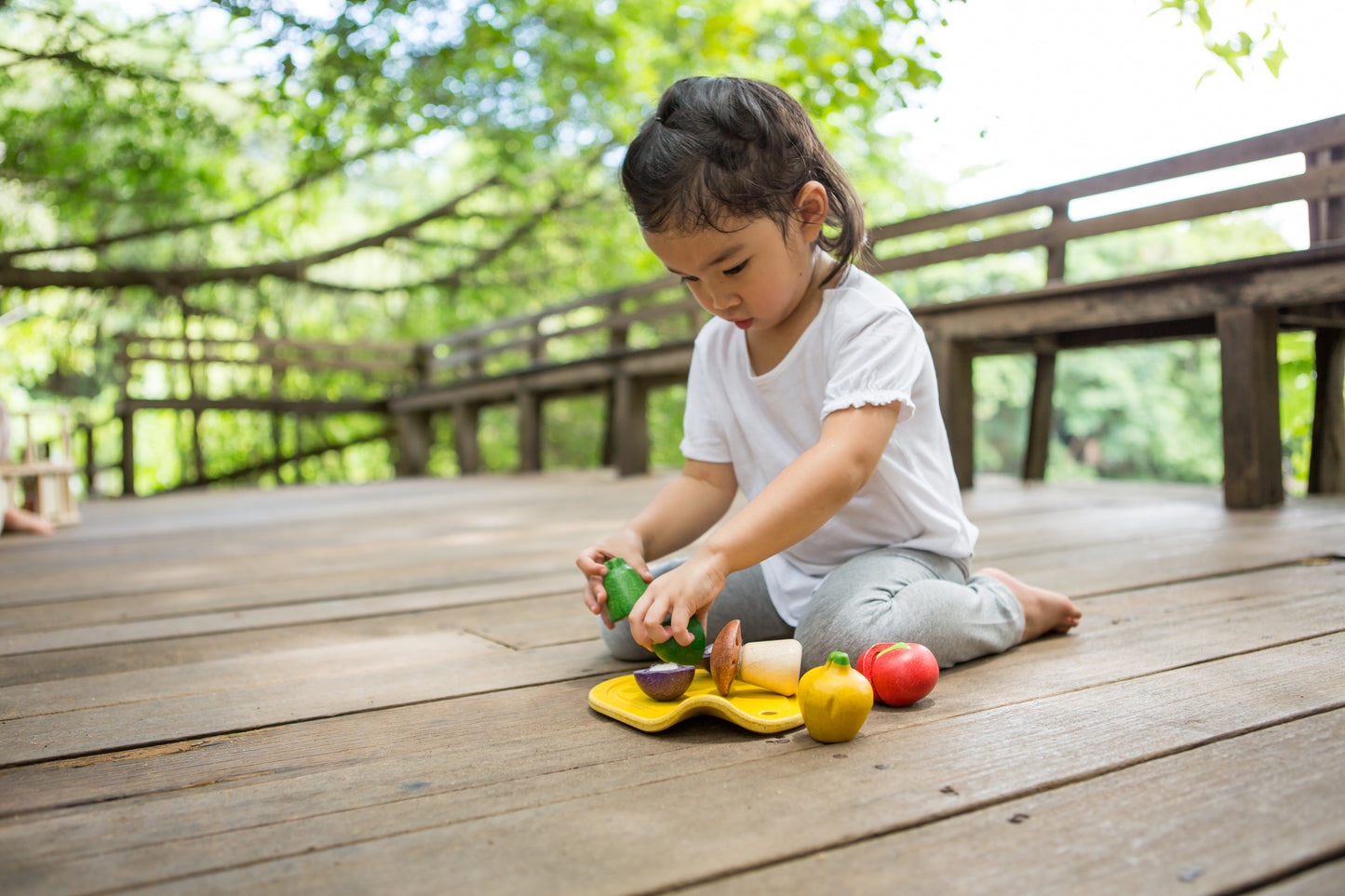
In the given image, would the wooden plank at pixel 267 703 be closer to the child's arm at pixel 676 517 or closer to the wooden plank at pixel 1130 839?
the child's arm at pixel 676 517

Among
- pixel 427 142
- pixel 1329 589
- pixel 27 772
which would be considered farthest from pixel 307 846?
pixel 427 142

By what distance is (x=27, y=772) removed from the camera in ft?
3.83

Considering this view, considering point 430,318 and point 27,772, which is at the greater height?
point 430,318

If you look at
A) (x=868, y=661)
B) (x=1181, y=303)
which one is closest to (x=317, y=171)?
(x=1181, y=303)

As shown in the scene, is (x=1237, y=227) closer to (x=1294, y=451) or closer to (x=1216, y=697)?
(x=1294, y=451)

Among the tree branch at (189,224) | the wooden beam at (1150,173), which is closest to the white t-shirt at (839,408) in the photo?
the wooden beam at (1150,173)

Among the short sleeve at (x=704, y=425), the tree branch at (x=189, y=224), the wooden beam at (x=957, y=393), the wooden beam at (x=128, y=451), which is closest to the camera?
the short sleeve at (x=704, y=425)

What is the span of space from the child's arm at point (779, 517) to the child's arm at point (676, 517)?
261 mm

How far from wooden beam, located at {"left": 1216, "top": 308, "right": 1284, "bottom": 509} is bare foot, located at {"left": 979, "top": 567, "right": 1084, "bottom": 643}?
79.4 inches

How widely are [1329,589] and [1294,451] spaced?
3346 millimetres

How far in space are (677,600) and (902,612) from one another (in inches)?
15.2

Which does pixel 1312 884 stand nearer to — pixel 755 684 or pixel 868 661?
pixel 868 661

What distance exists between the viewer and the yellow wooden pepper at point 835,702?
1.14m

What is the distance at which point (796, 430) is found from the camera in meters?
1.76
